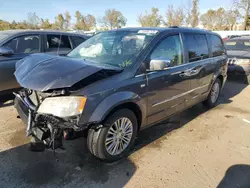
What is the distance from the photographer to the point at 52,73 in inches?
104

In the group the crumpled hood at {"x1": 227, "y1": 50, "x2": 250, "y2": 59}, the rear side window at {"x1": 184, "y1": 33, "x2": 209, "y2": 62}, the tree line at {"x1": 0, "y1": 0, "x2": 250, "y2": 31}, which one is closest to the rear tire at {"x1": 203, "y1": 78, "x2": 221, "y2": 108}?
the rear side window at {"x1": 184, "y1": 33, "x2": 209, "y2": 62}

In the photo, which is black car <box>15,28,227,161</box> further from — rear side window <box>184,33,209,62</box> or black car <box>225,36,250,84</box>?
black car <box>225,36,250,84</box>

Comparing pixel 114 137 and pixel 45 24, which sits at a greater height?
pixel 45 24

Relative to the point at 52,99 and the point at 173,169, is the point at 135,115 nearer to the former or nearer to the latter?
the point at 173,169

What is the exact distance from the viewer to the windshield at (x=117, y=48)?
327 centimetres

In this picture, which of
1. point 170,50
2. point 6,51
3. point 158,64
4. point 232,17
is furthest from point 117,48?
point 232,17

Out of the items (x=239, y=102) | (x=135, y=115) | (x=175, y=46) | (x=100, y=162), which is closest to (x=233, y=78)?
(x=239, y=102)

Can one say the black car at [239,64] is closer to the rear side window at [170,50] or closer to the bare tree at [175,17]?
the rear side window at [170,50]

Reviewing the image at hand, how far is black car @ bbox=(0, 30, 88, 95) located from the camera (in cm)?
484

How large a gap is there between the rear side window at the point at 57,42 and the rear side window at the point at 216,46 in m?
3.62

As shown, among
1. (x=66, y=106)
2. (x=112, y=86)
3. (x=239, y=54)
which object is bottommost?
(x=239, y=54)

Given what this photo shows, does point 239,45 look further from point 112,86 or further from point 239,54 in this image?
point 112,86

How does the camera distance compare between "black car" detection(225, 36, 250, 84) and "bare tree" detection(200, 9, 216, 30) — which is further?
"bare tree" detection(200, 9, 216, 30)

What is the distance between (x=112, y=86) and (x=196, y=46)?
7.85 feet
